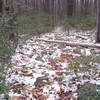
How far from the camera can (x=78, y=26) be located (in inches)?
688

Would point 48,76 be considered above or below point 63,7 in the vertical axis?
below

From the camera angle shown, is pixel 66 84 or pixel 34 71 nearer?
pixel 66 84

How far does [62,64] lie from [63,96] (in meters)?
2.42

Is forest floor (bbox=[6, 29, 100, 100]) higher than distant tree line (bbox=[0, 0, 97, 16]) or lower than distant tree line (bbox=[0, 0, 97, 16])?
lower

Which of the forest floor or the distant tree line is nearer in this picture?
the forest floor

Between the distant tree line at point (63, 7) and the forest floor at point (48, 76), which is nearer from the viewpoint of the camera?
the forest floor at point (48, 76)

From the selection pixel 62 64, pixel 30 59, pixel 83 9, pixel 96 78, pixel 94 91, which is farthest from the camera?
pixel 83 9

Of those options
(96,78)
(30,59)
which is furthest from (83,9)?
(96,78)

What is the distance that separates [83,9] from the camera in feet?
80.3

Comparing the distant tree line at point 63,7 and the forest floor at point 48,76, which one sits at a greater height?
the distant tree line at point 63,7

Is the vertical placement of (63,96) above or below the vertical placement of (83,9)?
below

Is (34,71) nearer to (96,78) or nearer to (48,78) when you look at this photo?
A: (48,78)

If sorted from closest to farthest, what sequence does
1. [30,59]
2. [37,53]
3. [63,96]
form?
[63,96]
[30,59]
[37,53]

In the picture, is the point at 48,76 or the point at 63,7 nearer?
the point at 48,76
